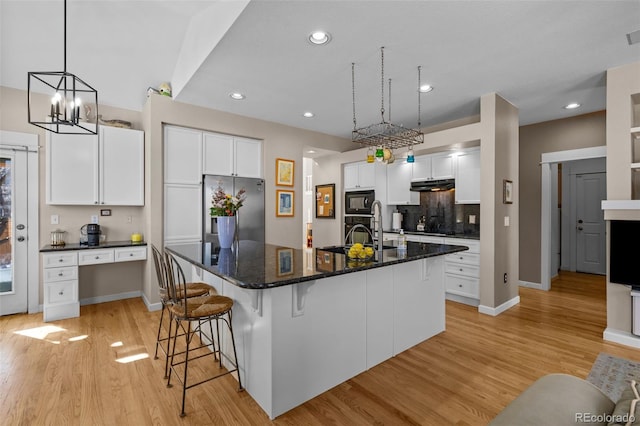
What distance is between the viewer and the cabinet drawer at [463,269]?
4.04 m

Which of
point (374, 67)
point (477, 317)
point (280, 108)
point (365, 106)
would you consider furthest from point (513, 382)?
point (280, 108)

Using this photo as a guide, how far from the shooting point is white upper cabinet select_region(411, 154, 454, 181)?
180 inches

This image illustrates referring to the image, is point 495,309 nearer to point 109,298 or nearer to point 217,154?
point 217,154

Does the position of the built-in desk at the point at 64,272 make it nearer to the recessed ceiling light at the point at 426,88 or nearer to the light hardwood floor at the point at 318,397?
the light hardwood floor at the point at 318,397

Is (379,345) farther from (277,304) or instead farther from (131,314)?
(131,314)

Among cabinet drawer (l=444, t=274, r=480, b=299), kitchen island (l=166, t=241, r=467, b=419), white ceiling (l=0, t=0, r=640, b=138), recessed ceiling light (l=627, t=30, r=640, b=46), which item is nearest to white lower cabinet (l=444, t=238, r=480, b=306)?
cabinet drawer (l=444, t=274, r=480, b=299)

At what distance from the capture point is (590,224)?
6.18m

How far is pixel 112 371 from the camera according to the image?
7.99ft

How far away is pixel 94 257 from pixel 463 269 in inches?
185

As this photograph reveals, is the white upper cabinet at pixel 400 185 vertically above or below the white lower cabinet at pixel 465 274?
above

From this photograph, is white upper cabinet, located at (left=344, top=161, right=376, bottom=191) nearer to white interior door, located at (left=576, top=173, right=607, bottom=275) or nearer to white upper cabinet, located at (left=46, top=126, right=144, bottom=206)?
white upper cabinet, located at (left=46, top=126, right=144, bottom=206)

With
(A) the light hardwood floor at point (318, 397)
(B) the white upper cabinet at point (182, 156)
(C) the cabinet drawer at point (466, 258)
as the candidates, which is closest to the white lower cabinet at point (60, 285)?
(A) the light hardwood floor at point (318, 397)

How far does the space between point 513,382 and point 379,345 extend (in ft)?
3.24

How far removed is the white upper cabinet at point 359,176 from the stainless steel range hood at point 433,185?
0.78 m
